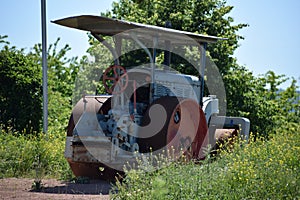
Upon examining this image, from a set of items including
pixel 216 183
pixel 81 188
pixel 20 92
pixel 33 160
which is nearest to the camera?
pixel 216 183

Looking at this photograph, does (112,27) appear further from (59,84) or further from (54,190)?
(59,84)

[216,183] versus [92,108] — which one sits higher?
[92,108]

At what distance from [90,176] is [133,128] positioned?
5.10ft

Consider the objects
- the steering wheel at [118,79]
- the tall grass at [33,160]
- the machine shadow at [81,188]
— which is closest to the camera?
the machine shadow at [81,188]

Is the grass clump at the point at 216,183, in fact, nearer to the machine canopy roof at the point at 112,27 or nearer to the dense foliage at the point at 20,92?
the machine canopy roof at the point at 112,27

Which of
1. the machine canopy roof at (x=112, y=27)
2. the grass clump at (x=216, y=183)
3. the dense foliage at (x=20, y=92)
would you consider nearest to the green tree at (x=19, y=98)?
the dense foliage at (x=20, y=92)

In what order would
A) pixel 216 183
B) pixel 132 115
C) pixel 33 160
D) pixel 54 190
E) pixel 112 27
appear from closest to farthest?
pixel 216 183 < pixel 54 190 < pixel 132 115 < pixel 112 27 < pixel 33 160

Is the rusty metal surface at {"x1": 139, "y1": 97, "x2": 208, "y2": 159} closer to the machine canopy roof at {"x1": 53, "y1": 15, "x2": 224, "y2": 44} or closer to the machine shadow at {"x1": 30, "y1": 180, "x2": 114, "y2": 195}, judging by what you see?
the machine shadow at {"x1": 30, "y1": 180, "x2": 114, "y2": 195}

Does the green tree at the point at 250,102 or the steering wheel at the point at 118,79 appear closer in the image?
the steering wheel at the point at 118,79

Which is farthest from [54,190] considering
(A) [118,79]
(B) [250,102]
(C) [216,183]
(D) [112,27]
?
(B) [250,102]

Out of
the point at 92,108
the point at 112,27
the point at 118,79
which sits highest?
the point at 112,27

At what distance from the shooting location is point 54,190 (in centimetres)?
997

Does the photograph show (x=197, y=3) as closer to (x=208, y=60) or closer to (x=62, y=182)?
(x=208, y=60)

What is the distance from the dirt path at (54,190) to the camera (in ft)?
30.1
